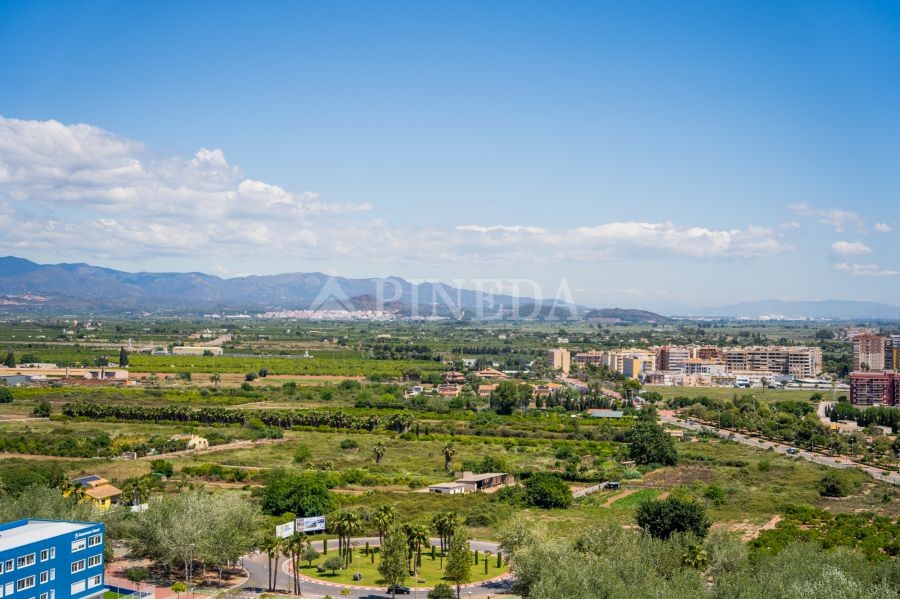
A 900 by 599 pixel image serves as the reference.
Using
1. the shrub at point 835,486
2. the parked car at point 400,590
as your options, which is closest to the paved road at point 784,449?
the shrub at point 835,486

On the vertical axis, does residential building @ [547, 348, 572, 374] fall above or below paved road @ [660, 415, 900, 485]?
above

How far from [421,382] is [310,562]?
7259 cm

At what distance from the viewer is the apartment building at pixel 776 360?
136m

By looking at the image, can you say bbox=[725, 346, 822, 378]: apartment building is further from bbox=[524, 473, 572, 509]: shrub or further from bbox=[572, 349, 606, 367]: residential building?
bbox=[524, 473, 572, 509]: shrub

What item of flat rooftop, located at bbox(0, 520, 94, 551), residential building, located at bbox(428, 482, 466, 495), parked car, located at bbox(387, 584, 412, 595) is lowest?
parked car, located at bbox(387, 584, 412, 595)

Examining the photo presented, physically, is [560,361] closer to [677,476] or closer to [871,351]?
[871,351]

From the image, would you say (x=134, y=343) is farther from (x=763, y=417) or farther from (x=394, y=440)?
(x=763, y=417)

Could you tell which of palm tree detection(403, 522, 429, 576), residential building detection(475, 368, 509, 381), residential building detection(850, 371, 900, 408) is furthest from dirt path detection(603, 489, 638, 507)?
residential building detection(475, 368, 509, 381)

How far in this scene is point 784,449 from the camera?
222 ft

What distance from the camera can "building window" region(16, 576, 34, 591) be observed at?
84.2ft

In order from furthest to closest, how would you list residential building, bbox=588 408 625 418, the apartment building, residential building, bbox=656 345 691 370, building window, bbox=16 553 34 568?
1. the apartment building
2. residential building, bbox=656 345 691 370
3. residential building, bbox=588 408 625 418
4. building window, bbox=16 553 34 568

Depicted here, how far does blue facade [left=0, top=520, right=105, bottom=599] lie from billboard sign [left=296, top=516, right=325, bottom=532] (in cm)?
1072

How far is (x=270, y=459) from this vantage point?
186 ft

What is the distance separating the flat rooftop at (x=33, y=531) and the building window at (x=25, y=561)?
1.23 feet
